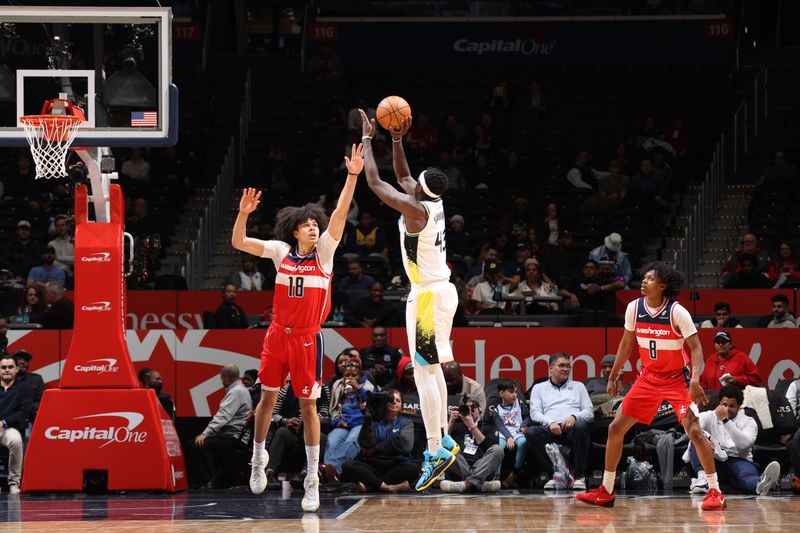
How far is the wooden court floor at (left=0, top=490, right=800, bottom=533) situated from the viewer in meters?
8.88

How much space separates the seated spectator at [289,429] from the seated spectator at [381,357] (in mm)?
729

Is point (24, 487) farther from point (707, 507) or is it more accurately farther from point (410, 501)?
point (707, 507)

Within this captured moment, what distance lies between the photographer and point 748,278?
17.2 m

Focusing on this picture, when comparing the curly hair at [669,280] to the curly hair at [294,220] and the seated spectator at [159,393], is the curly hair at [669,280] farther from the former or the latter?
the seated spectator at [159,393]

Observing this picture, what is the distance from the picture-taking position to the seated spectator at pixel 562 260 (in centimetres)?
1808

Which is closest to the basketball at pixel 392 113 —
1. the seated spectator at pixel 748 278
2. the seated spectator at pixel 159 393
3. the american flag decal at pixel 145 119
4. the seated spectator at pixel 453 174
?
the american flag decal at pixel 145 119

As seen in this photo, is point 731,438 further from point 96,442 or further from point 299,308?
point 96,442

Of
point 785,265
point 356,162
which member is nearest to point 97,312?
point 356,162

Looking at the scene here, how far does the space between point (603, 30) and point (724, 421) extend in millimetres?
13173

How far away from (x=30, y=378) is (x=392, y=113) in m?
6.80

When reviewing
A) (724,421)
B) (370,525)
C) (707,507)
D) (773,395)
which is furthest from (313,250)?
(773,395)

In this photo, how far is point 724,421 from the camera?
43.5 feet

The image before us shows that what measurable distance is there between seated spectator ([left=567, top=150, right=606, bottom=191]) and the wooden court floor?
9590 mm

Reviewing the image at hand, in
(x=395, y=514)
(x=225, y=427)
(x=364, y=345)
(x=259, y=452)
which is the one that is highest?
(x=364, y=345)
